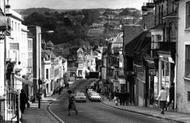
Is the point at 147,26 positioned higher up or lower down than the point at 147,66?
higher up

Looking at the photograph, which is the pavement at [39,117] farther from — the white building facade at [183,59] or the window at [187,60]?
the window at [187,60]

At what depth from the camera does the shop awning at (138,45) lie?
178ft

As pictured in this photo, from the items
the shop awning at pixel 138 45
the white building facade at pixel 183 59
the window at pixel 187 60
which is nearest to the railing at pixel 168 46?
the white building facade at pixel 183 59

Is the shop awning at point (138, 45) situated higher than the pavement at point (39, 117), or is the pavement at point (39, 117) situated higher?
the shop awning at point (138, 45)

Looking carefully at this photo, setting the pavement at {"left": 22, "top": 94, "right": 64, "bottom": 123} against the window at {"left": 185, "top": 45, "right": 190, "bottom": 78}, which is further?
the window at {"left": 185, "top": 45, "right": 190, "bottom": 78}

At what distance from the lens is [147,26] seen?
6328 centimetres

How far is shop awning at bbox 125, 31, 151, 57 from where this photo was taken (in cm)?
5428

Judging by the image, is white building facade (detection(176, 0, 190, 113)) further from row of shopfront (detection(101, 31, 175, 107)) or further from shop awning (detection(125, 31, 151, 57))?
shop awning (detection(125, 31, 151, 57))

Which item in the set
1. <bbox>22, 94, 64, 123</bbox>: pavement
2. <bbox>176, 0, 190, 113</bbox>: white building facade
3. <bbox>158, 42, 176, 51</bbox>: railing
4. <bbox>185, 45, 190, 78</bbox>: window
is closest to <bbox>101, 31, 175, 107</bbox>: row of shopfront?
<bbox>158, 42, 176, 51</bbox>: railing

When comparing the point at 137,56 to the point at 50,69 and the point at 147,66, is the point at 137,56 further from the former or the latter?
the point at 50,69

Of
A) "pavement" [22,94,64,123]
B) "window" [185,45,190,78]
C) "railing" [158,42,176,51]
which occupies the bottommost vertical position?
"pavement" [22,94,64,123]

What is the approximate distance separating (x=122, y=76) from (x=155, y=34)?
947 inches

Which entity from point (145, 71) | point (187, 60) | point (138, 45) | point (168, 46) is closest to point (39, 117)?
point (187, 60)

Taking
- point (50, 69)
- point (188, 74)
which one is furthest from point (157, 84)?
point (50, 69)
